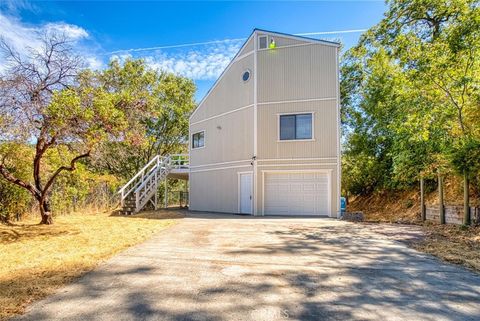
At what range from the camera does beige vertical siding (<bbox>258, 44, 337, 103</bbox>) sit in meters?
12.7

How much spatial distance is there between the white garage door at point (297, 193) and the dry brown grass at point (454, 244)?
4311 mm

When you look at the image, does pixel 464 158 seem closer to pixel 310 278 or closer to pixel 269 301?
pixel 310 278

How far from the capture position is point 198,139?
55.2ft

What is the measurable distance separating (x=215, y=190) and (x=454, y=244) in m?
10.4

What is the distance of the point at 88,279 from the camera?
4320mm

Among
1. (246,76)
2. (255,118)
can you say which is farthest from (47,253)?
(246,76)

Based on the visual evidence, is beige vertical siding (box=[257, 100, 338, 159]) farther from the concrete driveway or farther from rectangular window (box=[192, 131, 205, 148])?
the concrete driveway

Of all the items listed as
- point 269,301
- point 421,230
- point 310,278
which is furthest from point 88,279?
point 421,230

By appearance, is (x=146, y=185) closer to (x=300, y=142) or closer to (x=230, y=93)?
(x=230, y=93)

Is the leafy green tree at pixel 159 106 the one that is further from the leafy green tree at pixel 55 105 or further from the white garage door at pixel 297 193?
the leafy green tree at pixel 55 105

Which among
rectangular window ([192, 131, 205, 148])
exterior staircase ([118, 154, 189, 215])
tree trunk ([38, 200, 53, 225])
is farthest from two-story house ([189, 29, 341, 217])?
tree trunk ([38, 200, 53, 225])

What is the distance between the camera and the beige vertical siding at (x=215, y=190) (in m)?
14.1

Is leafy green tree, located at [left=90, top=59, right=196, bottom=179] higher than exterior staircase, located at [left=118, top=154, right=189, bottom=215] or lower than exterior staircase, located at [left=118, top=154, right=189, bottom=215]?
higher

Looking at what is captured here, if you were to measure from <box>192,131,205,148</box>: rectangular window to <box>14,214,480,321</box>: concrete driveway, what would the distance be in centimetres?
1039
